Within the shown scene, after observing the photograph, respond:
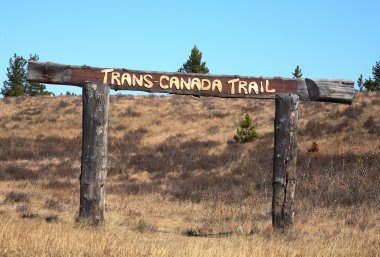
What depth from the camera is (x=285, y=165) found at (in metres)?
9.66

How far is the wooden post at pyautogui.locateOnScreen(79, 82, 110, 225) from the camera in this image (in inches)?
376

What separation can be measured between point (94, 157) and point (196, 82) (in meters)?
2.53

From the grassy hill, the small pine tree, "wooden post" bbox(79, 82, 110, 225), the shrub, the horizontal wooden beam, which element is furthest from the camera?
the small pine tree

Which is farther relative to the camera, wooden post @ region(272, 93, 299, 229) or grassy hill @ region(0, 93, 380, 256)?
wooden post @ region(272, 93, 299, 229)

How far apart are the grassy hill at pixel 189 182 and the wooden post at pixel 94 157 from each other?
43 cm

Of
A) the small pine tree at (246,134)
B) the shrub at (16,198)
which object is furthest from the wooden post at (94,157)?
the small pine tree at (246,134)

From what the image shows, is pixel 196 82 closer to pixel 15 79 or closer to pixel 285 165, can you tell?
pixel 285 165

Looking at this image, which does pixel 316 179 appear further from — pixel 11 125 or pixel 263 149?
pixel 11 125

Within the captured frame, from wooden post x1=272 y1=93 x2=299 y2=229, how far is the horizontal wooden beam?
42 cm

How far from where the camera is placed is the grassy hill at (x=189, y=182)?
23.5 feet

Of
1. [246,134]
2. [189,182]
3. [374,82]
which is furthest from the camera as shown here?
[374,82]

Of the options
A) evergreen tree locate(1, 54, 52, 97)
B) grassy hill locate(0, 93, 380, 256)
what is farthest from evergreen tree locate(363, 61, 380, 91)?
evergreen tree locate(1, 54, 52, 97)

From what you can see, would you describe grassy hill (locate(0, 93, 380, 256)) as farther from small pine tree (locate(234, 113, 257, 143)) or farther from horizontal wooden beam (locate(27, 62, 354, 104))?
horizontal wooden beam (locate(27, 62, 354, 104))

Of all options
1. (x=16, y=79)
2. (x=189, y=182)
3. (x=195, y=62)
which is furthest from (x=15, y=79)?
(x=189, y=182)
